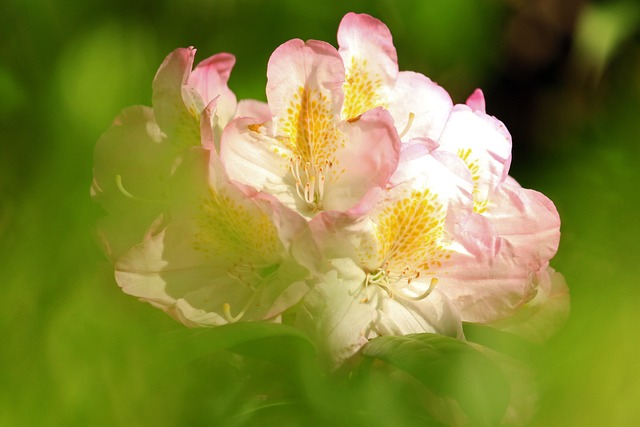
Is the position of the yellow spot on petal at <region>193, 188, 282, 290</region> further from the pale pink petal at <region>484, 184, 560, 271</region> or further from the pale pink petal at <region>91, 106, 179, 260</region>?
the pale pink petal at <region>484, 184, 560, 271</region>

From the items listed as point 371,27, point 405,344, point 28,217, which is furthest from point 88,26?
point 371,27

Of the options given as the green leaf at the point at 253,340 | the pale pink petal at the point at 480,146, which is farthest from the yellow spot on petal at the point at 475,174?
the green leaf at the point at 253,340

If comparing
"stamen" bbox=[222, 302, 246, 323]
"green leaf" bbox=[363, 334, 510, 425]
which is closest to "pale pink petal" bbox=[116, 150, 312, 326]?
"stamen" bbox=[222, 302, 246, 323]

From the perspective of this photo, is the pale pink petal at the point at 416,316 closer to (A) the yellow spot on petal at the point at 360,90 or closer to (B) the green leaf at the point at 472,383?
(A) the yellow spot on petal at the point at 360,90

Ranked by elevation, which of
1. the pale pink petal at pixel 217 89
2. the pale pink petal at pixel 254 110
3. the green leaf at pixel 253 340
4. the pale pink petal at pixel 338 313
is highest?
the green leaf at pixel 253 340

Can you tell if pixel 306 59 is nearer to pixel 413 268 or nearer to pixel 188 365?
pixel 413 268

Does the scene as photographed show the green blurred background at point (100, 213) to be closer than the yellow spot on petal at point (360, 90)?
Yes
